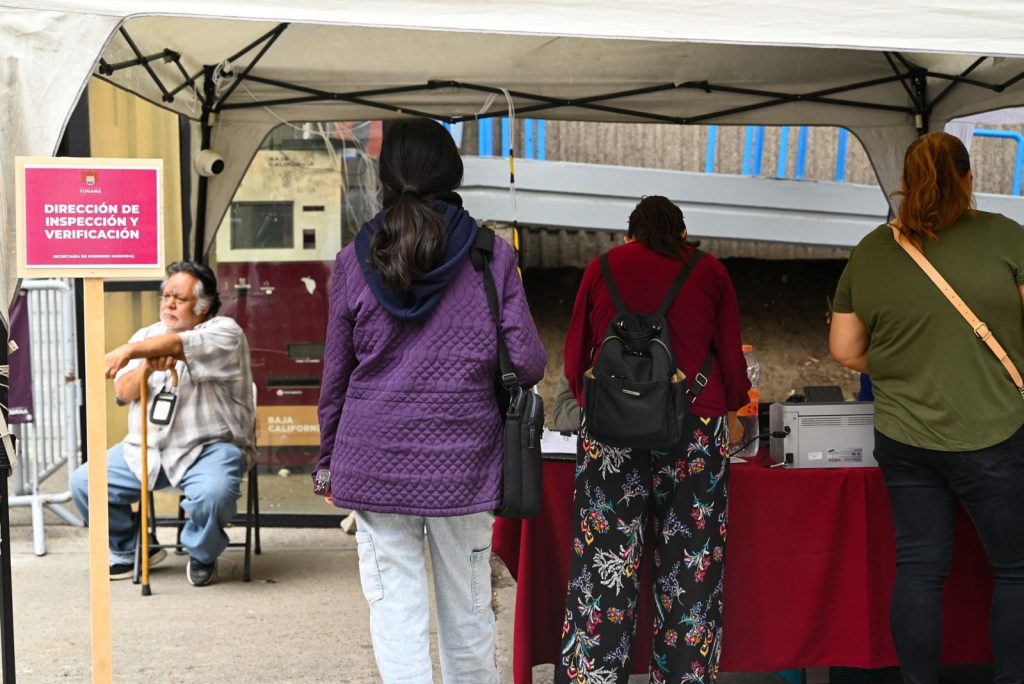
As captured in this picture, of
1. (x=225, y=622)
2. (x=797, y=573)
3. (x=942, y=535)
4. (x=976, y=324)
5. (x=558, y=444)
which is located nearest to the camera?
(x=976, y=324)

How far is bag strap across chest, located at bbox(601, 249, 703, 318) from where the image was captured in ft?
11.3

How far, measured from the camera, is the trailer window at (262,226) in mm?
6441

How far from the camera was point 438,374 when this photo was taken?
108 inches

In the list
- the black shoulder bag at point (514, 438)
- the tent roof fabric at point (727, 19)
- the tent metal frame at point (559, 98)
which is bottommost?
the black shoulder bag at point (514, 438)

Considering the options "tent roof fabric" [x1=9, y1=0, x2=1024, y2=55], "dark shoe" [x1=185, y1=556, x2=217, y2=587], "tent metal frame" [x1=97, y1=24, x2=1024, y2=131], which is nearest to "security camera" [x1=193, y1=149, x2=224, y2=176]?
"tent metal frame" [x1=97, y1=24, x2=1024, y2=131]

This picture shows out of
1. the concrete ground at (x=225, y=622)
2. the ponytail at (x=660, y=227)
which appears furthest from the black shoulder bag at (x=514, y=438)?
the concrete ground at (x=225, y=622)

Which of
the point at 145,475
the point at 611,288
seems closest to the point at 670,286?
the point at 611,288

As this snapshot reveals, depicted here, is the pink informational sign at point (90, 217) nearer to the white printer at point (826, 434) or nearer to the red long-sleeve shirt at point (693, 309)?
the red long-sleeve shirt at point (693, 309)

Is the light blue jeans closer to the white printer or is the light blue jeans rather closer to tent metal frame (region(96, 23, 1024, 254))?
the white printer

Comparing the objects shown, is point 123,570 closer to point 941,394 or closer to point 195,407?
point 195,407

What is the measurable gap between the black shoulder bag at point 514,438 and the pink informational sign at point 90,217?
2.84 ft

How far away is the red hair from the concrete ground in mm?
1626

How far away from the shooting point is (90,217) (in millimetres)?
2896

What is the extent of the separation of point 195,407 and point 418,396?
2.80 meters
